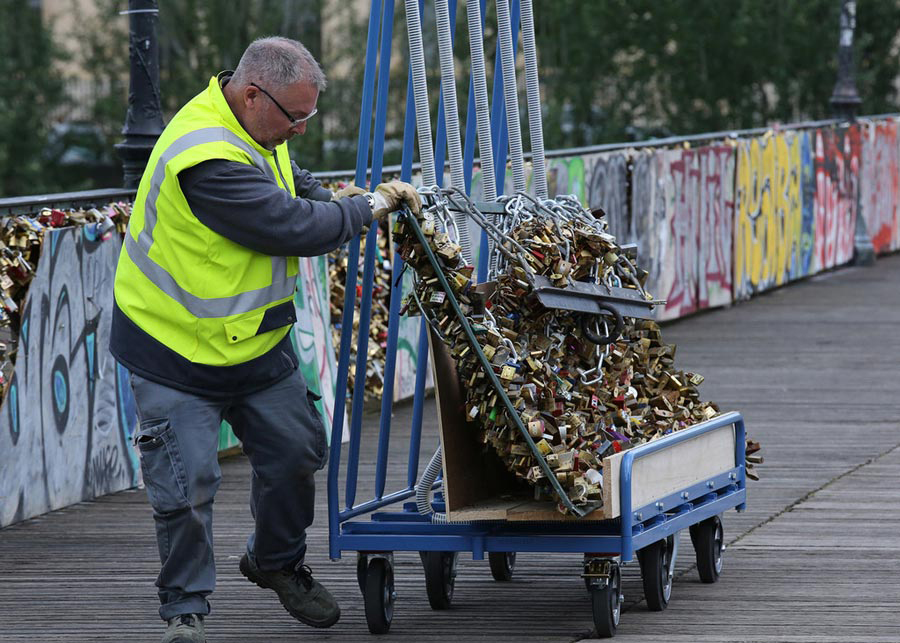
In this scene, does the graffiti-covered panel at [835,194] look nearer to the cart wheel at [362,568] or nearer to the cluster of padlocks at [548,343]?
the cluster of padlocks at [548,343]

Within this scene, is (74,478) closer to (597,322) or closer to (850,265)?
(597,322)

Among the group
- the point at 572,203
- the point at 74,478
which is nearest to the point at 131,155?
the point at 74,478

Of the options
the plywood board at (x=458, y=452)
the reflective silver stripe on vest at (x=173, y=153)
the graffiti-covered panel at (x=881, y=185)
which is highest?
the reflective silver stripe on vest at (x=173, y=153)

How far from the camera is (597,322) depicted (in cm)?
641

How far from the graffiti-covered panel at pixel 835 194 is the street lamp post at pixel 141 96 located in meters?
11.0

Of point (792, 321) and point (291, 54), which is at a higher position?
point (291, 54)

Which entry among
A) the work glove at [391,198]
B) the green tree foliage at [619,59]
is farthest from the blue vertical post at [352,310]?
the green tree foliage at [619,59]

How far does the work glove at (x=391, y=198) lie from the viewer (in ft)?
18.9

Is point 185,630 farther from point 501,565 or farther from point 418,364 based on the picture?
point 501,565

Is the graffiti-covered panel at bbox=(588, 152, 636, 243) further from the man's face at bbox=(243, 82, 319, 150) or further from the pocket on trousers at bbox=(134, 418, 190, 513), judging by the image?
the pocket on trousers at bbox=(134, 418, 190, 513)

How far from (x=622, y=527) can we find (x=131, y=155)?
4.37 metres

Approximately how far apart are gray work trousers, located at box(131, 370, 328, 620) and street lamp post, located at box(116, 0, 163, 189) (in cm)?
374

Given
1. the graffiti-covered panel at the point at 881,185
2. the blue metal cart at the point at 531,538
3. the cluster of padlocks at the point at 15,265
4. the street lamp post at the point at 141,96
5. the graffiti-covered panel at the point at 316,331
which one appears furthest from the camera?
the graffiti-covered panel at the point at 881,185

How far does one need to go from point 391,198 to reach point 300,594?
1310mm
